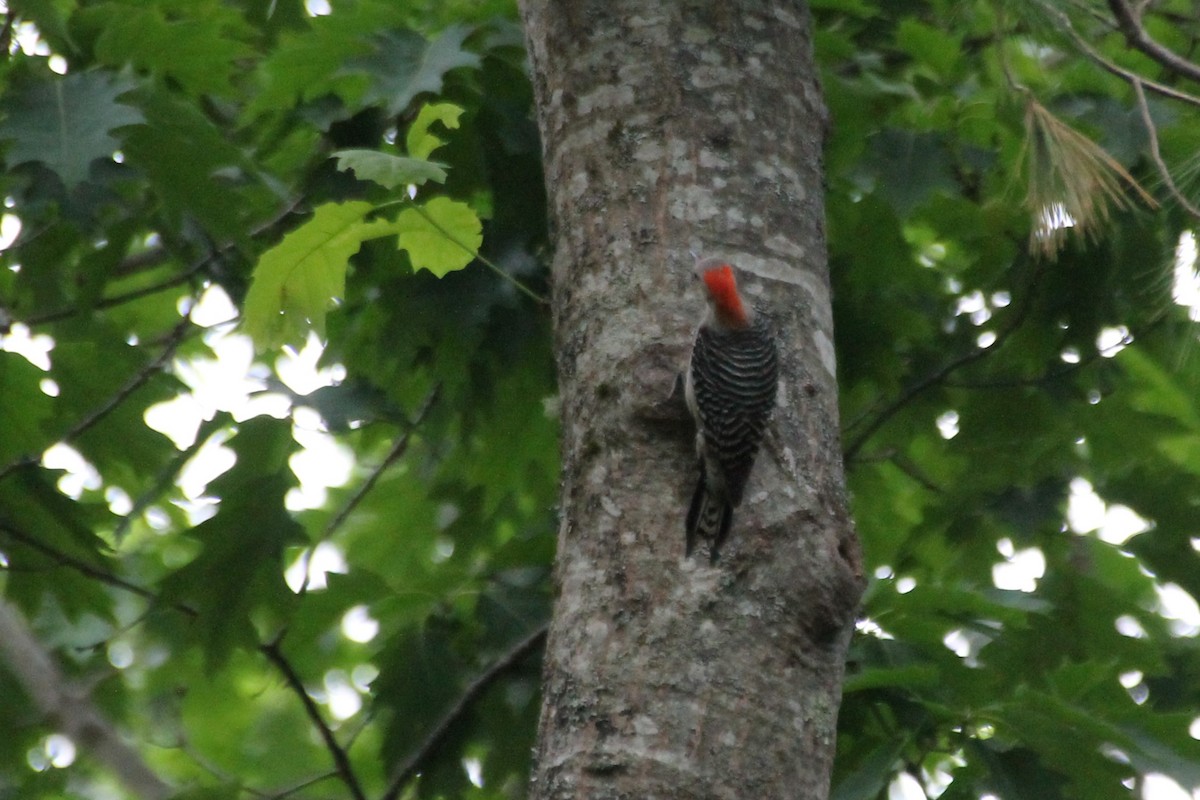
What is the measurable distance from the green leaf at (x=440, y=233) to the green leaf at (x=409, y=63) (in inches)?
16.0

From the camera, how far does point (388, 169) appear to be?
2781mm

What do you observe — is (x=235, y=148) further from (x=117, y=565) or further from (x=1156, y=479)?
(x=1156, y=479)

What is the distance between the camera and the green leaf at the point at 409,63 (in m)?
3.30

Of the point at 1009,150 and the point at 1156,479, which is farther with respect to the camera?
the point at 1156,479

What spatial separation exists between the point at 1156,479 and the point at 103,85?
10.8ft

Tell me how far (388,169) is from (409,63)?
2.50ft

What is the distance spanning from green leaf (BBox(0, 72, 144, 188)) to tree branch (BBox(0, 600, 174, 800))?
1.88m

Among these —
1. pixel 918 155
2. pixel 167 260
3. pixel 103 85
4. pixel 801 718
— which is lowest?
pixel 801 718

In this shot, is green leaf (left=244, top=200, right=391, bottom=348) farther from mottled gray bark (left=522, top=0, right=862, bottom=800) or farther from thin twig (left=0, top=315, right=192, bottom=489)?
thin twig (left=0, top=315, right=192, bottom=489)

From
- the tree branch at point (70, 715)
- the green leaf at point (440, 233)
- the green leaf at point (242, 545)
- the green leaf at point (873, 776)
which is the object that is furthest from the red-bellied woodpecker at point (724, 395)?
the green leaf at point (242, 545)

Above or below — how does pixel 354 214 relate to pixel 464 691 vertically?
above

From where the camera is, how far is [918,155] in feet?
12.4

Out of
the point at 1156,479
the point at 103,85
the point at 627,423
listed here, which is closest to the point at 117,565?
the point at 103,85

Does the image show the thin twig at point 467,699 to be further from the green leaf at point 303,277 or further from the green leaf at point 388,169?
the green leaf at point 388,169
